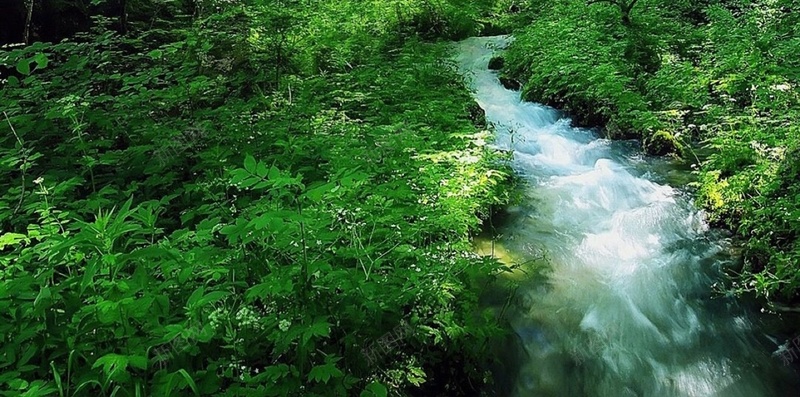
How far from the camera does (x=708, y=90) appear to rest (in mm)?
7418

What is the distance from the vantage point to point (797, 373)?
387cm

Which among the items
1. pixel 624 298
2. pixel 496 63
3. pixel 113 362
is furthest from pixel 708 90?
pixel 113 362

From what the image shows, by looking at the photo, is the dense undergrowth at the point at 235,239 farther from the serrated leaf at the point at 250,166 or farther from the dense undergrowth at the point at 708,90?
the dense undergrowth at the point at 708,90

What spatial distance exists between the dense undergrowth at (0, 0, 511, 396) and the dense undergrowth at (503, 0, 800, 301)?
259 centimetres

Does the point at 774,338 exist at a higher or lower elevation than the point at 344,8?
lower

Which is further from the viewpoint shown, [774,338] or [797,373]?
[774,338]

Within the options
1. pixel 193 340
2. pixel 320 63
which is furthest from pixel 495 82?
pixel 193 340

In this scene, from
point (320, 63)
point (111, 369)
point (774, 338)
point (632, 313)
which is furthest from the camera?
point (320, 63)

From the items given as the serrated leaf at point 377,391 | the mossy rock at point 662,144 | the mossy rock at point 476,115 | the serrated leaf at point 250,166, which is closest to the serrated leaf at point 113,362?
the serrated leaf at point 250,166

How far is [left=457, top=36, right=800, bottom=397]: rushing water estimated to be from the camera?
389 centimetres

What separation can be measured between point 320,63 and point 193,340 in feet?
22.4

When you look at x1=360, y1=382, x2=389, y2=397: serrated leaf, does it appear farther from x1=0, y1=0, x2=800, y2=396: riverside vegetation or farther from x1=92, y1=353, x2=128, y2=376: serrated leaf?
x1=92, y1=353, x2=128, y2=376: serrated leaf

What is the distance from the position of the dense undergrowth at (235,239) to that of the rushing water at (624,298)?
24.9 inches

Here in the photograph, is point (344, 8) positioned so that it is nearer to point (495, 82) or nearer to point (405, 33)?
point (405, 33)
